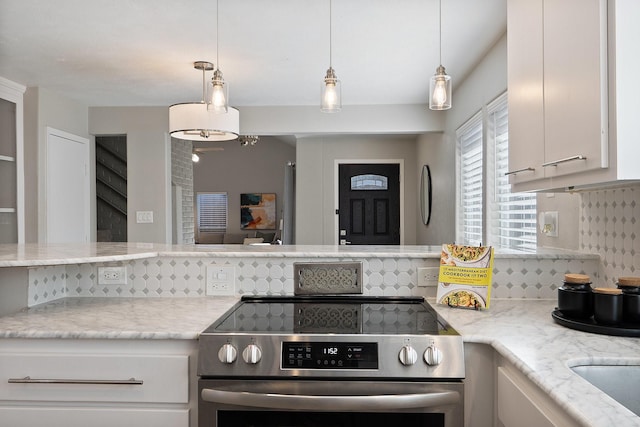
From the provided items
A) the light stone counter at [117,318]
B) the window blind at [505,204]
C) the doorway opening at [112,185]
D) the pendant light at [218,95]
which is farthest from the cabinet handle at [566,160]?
the doorway opening at [112,185]

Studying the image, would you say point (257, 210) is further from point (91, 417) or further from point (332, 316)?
point (91, 417)

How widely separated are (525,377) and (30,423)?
4.45 ft

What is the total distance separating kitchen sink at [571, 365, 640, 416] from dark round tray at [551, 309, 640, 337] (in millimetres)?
212

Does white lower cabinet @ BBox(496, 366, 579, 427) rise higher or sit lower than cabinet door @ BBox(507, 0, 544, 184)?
lower

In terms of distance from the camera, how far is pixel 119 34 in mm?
3170

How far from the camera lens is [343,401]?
1.28 m

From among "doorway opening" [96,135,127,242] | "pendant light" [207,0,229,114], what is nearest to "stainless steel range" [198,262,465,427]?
"pendant light" [207,0,229,114]

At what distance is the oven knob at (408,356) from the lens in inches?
51.6

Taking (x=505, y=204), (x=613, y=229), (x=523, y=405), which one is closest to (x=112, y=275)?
(x=523, y=405)

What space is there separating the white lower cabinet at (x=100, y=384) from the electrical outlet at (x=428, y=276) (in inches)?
36.1

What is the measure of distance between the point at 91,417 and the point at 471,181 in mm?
3480

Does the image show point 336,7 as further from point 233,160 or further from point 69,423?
point 233,160

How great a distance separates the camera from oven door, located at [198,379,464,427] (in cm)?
128

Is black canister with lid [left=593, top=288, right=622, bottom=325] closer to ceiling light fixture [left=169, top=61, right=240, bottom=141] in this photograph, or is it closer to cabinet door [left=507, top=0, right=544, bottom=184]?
cabinet door [left=507, top=0, right=544, bottom=184]
